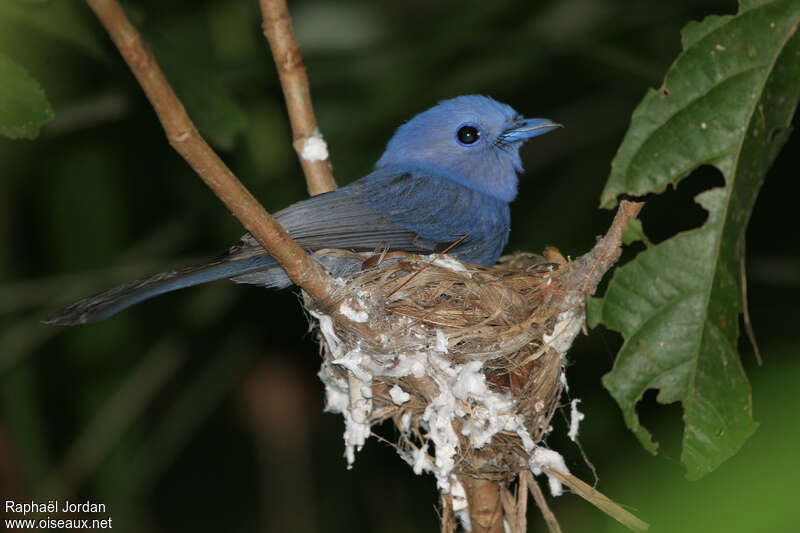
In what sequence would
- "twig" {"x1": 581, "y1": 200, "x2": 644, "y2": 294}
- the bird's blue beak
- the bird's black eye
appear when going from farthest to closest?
the bird's black eye
the bird's blue beak
"twig" {"x1": 581, "y1": 200, "x2": 644, "y2": 294}

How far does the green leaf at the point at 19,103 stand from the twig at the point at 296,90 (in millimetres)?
1100

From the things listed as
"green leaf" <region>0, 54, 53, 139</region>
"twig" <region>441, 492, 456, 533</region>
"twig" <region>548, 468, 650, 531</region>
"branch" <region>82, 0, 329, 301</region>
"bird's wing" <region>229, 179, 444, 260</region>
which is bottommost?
"twig" <region>548, 468, 650, 531</region>

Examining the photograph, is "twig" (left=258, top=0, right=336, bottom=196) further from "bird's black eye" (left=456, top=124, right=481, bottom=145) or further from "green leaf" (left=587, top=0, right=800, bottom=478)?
"green leaf" (left=587, top=0, right=800, bottom=478)

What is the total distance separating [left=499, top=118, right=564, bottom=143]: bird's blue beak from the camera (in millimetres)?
4492

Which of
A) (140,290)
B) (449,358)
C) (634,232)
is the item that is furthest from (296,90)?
(634,232)

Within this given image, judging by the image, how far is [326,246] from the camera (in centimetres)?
377

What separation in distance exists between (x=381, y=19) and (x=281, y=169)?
1753 mm

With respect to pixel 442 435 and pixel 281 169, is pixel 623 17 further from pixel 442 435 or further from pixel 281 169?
pixel 442 435

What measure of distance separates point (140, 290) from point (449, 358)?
Answer: 1.33m

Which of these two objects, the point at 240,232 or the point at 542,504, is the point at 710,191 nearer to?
the point at 542,504

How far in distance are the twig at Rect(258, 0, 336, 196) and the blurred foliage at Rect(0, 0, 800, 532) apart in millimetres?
942

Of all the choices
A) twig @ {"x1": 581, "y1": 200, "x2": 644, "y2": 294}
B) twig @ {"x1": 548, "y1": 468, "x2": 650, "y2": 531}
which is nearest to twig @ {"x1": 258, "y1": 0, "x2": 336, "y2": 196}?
twig @ {"x1": 581, "y1": 200, "x2": 644, "y2": 294}

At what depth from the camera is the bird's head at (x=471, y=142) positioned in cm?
459

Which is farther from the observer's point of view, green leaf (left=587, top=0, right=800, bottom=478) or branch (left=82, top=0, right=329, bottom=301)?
green leaf (left=587, top=0, right=800, bottom=478)
